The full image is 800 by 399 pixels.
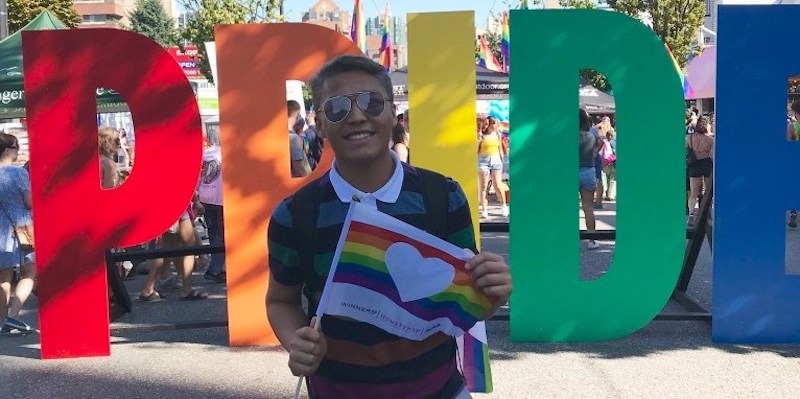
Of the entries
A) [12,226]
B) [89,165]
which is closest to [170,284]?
[12,226]

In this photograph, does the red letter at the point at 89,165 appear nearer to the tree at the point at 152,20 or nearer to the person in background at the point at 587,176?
the person in background at the point at 587,176

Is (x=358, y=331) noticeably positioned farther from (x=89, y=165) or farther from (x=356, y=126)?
(x=89, y=165)

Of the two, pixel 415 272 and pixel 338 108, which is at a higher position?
pixel 338 108

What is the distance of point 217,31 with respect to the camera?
612cm

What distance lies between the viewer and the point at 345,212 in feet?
7.43

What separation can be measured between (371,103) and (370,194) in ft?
0.75

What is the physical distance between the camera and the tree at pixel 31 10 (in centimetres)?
3269

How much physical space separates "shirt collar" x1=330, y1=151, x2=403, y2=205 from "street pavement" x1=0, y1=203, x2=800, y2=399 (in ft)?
10.3

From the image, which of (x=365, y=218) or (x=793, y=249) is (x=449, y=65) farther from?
(x=793, y=249)

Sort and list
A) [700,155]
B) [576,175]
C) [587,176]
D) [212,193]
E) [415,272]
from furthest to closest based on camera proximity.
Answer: [700,155], [587,176], [212,193], [576,175], [415,272]

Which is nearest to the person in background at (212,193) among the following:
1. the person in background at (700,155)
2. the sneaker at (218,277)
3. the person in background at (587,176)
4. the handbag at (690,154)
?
the sneaker at (218,277)

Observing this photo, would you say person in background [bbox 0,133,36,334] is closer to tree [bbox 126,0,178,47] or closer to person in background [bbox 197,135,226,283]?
person in background [bbox 197,135,226,283]

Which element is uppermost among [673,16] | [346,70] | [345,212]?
[673,16]

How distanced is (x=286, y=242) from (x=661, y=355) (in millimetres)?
4283
